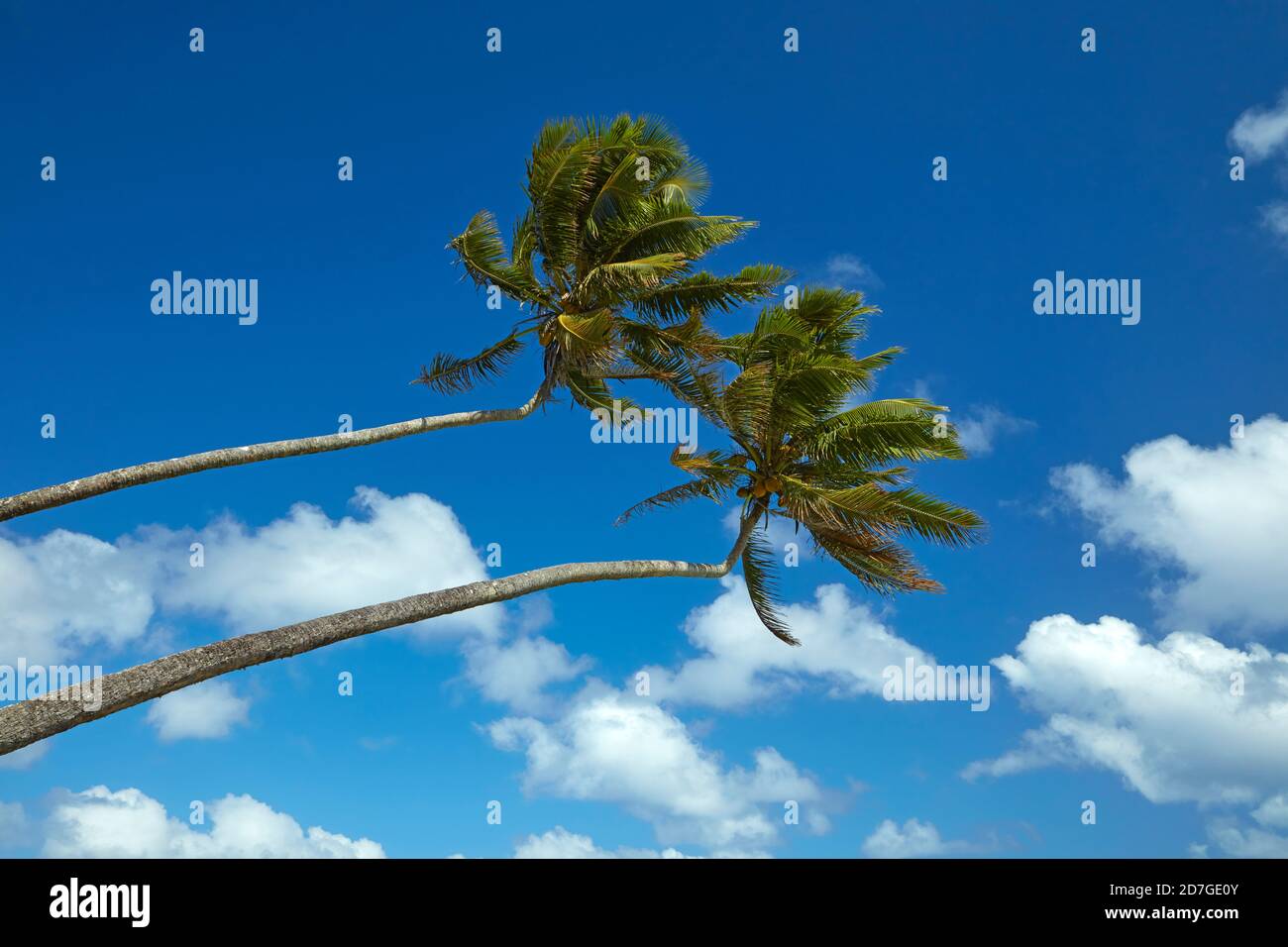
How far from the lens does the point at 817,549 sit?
14.7 metres

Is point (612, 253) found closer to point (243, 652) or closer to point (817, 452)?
point (817, 452)

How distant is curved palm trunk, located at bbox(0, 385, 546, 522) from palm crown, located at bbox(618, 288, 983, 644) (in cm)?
350

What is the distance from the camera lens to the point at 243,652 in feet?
24.9

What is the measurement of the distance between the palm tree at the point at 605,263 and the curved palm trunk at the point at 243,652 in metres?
4.21

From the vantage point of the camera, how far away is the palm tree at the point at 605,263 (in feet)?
47.5

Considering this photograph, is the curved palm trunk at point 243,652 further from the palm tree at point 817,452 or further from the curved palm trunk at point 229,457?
the curved palm trunk at point 229,457

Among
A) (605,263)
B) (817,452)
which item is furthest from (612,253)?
(817,452)

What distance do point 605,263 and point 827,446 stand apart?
4.88 meters

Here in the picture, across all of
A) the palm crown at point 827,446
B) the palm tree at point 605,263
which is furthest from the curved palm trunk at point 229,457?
the palm crown at point 827,446

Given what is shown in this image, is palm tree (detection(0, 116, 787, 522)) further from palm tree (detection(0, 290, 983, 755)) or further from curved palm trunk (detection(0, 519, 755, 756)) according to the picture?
curved palm trunk (detection(0, 519, 755, 756))

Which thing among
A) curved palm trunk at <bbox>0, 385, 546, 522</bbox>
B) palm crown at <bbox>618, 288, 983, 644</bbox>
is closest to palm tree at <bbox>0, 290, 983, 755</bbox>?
palm crown at <bbox>618, 288, 983, 644</bbox>
